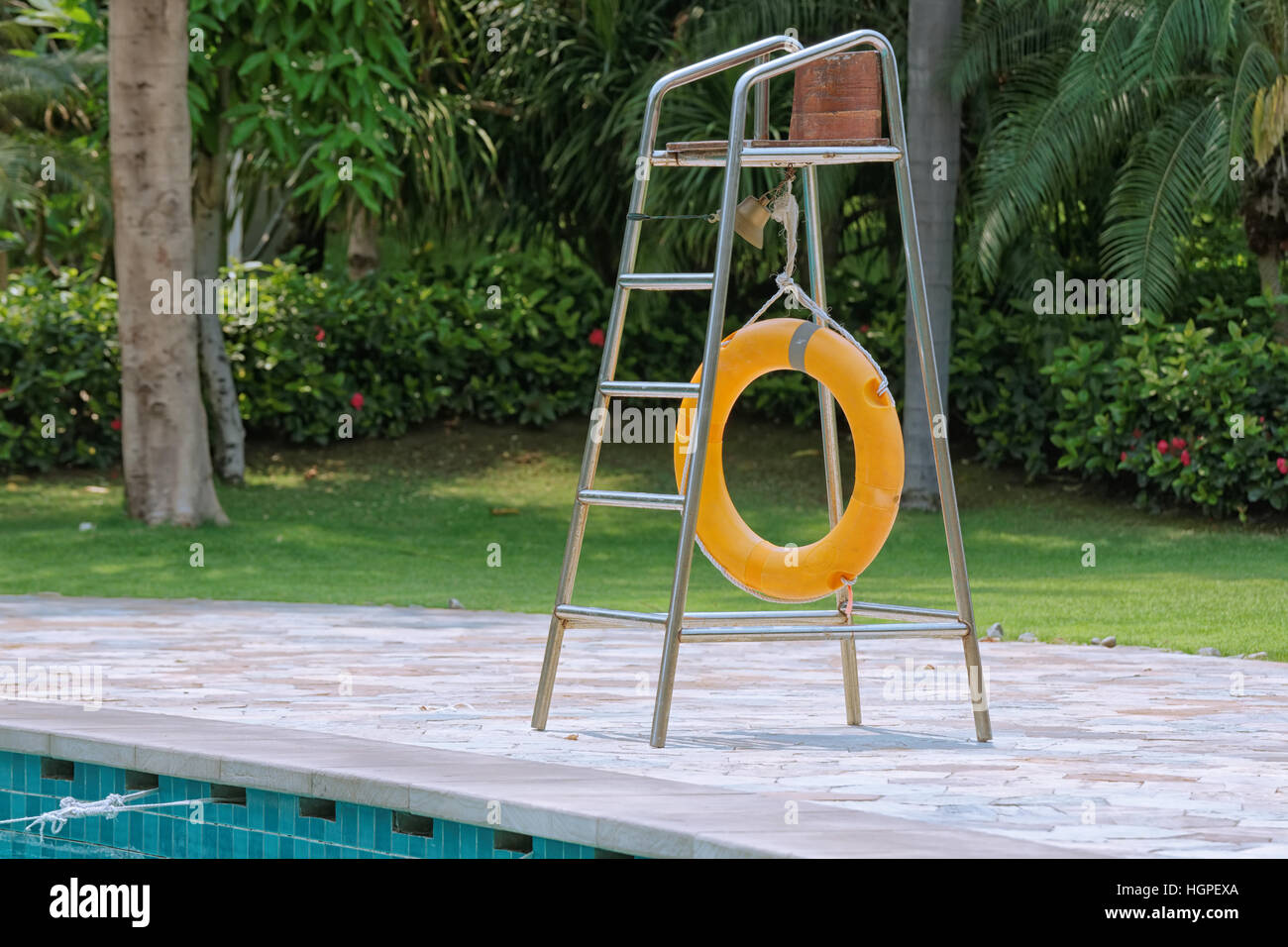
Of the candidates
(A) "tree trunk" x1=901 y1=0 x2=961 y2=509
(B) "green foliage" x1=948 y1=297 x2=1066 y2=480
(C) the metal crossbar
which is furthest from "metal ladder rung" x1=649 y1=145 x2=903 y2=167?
(B) "green foliage" x1=948 y1=297 x2=1066 y2=480

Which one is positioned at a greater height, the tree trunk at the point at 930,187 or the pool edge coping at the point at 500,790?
the tree trunk at the point at 930,187

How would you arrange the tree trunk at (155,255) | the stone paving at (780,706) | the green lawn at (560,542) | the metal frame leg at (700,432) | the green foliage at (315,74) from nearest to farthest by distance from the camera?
the stone paving at (780,706)
the metal frame leg at (700,432)
the green lawn at (560,542)
the tree trunk at (155,255)
the green foliage at (315,74)

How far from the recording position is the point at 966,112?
586 inches

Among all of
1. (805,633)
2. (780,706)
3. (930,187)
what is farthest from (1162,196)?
(805,633)

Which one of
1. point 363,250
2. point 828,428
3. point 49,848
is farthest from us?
point 363,250

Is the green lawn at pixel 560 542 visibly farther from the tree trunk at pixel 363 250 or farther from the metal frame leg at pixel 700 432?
the metal frame leg at pixel 700 432

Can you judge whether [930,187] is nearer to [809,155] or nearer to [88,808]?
[809,155]

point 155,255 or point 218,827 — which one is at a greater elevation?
point 155,255

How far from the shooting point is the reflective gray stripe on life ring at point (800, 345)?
16.4 ft

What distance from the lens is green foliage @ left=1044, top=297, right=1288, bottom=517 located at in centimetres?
1192

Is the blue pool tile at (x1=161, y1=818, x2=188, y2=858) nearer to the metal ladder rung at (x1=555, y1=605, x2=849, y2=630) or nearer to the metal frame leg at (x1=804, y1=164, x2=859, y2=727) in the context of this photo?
the metal ladder rung at (x1=555, y1=605, x2=849, y2=630)

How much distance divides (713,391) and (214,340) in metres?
9.96

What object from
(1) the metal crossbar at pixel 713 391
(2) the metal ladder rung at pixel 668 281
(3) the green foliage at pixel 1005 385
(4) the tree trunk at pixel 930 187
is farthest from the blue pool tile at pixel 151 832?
(3) the green foliage at pixel 1005 385

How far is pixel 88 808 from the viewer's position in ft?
15.7
